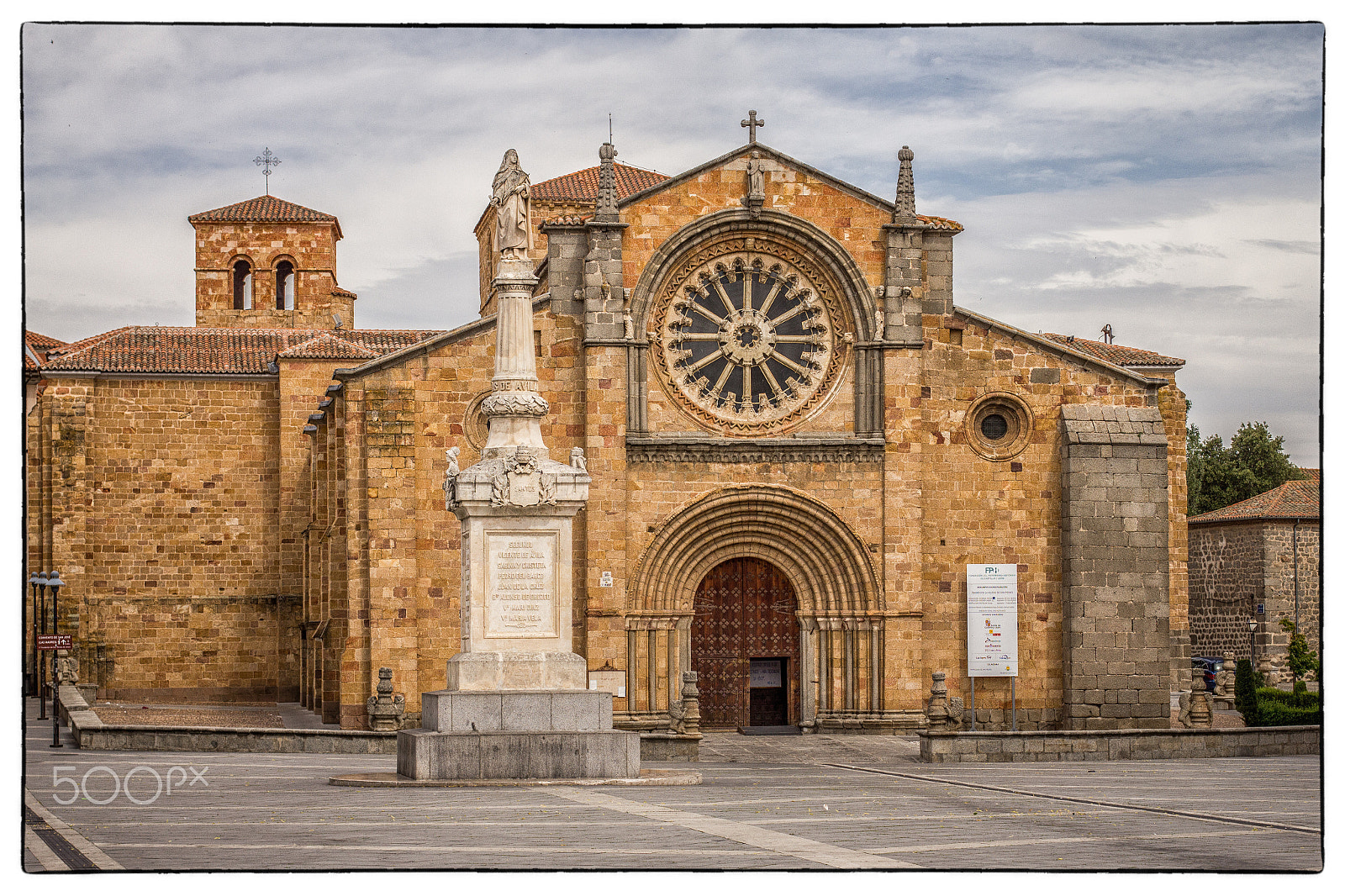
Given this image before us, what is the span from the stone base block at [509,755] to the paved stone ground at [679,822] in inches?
22.5

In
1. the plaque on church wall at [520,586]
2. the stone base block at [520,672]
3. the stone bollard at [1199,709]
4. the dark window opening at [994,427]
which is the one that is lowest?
the stone bollard at [1199,709]

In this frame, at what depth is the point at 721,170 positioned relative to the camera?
117 feet

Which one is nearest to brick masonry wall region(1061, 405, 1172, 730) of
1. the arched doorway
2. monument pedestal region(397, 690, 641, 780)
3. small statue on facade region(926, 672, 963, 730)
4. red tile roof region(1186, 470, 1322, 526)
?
small statue on facade region(926, 672, 963, 730)

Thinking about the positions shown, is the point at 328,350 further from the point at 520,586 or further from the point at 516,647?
the point at 516,647

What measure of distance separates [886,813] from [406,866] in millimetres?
6574

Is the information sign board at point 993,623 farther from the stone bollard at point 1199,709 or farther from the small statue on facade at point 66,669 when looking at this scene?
the small statue on facade at point 66,669

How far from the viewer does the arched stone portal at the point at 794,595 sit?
115 ft

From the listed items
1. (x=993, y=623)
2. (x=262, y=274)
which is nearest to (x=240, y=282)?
(x=262, y=274)

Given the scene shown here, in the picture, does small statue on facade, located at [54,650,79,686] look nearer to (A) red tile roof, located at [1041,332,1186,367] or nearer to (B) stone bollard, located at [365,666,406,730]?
(B) stone bollard, located at [365,666,406,730]

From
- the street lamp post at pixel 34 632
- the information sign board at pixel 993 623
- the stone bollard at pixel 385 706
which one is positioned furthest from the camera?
the information sign board at pixel 993 623

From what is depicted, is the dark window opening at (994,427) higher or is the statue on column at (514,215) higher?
the statue on column at (514,215)

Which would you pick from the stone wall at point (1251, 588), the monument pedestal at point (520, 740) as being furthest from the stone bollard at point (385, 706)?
the stone wall at point (1251, 588)

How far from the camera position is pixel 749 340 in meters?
36.0

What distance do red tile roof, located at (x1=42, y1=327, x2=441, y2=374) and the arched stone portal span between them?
12799mm
